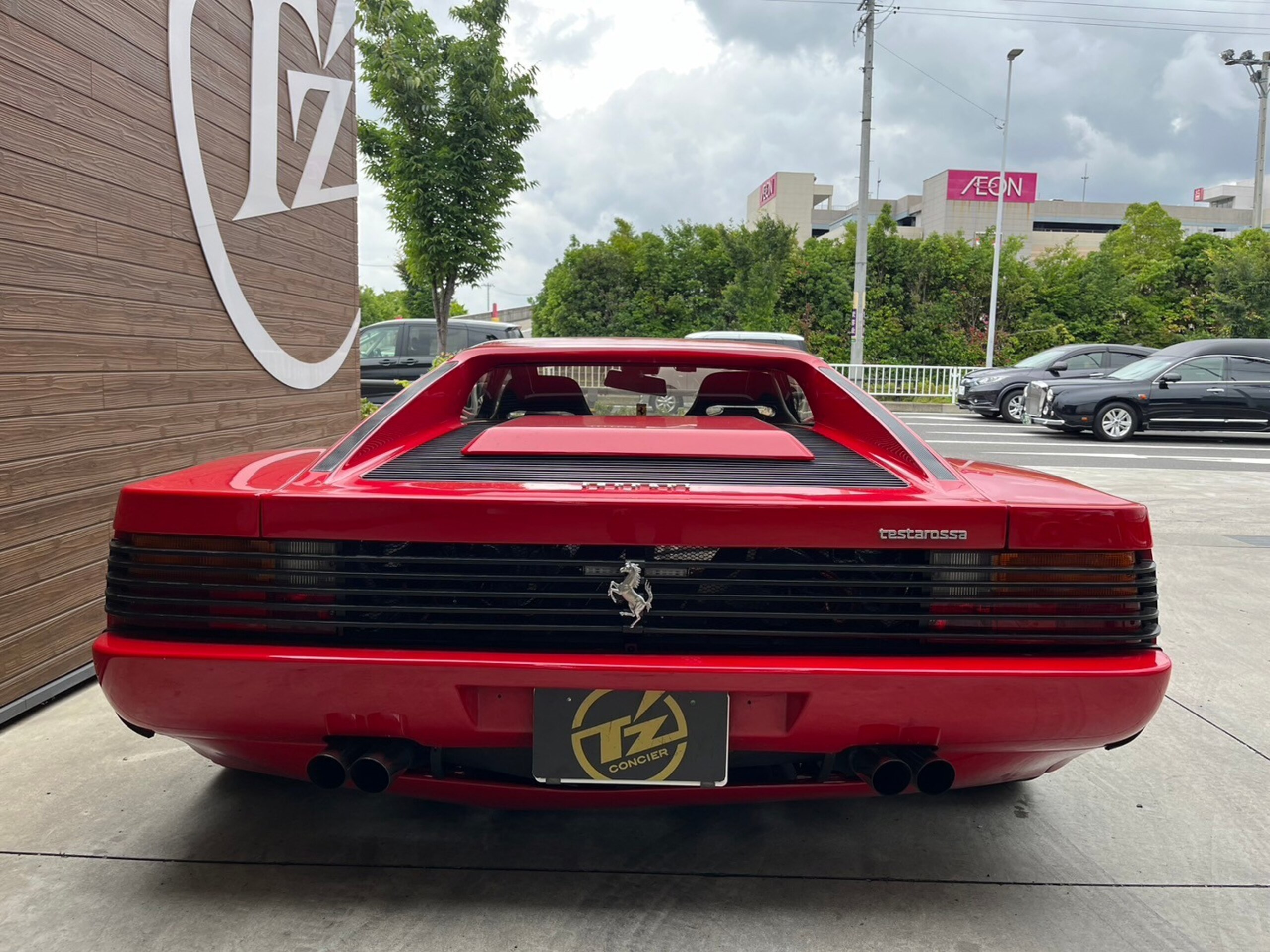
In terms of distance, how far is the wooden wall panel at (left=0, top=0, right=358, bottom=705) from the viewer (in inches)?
121

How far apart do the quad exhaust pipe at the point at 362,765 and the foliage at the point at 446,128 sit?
1324cm

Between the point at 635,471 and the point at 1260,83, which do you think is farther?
A: the point at 1260,83

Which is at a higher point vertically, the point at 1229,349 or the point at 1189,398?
the point at 1229,349

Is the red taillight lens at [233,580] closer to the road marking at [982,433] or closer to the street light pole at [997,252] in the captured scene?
the road marking at [982,433]

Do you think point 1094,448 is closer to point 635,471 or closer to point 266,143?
point 266,143

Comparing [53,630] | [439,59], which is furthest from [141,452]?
[439,59]

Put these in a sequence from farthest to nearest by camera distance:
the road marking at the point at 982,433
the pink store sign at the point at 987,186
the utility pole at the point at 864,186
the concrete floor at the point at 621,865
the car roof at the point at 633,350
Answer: the pink store sign at the point at 987,186
the utility pole at the point at 864,186
the road marking at the point at 982,433
the car roof at the point at 633,350
the concrete floor at the point at 621,865

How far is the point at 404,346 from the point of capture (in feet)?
48.6

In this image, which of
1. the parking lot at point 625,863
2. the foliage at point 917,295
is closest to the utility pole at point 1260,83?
the foliage at point 917,295

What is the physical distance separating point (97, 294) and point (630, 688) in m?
2.78

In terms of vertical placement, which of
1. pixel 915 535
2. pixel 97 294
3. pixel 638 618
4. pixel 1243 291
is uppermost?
pixel 1243 291

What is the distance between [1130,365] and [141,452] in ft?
48.1

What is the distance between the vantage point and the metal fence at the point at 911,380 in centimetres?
2263

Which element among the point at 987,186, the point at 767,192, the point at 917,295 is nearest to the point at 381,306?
the point at 767,192
